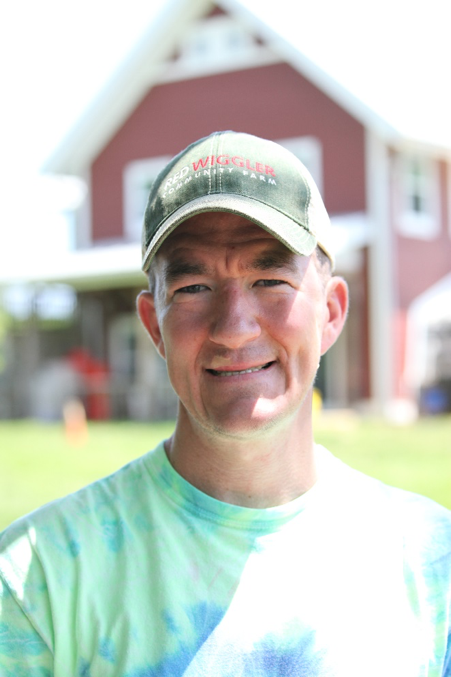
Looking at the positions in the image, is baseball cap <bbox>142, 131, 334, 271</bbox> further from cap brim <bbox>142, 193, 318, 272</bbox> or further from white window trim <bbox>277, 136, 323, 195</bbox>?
white window trim <bbox>277, 136, 323, 195</bbox>

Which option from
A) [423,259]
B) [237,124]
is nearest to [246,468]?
[423,259]

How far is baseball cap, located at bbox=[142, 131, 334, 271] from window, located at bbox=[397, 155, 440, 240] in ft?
47.2

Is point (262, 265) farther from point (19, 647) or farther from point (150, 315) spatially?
point (19, 647)

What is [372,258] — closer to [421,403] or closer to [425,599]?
[421,403]

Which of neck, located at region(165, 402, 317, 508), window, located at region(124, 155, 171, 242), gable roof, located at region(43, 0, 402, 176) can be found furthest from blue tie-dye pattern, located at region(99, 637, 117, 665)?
window, located at region(124, 155, 171, 242)

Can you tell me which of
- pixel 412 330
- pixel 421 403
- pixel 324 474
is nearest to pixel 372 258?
pixel 412 330

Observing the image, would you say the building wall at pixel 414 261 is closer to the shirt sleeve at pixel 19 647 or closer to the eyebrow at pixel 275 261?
the eyebrow at pixel 275 261

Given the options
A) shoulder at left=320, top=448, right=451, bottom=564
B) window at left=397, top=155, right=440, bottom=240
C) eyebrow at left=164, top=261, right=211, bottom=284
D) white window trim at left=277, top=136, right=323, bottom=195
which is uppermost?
white window trim at left=277, top=136, right=323, bottom=195

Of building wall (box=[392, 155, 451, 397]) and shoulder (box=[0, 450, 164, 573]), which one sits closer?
shoulder (box=[0, 450, 164, 573])

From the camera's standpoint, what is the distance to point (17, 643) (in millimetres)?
1559

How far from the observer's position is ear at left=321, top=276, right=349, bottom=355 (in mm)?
1909

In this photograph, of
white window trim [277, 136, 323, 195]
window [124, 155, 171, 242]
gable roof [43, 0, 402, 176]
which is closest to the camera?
gable roof [43, 0, 402, 176]

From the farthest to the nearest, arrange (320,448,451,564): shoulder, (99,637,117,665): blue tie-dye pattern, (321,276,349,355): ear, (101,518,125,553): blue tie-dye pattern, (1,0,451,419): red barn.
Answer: (1,0,451,419): red barn, (321,276,349,355): ear, (320,448,451,564): shoulder, (101,518,125,553): blue tie-dye pattern, (99,637,117,665): blue tie-dye pattern

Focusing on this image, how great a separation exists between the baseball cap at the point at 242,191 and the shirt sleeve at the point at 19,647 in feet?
2.61
